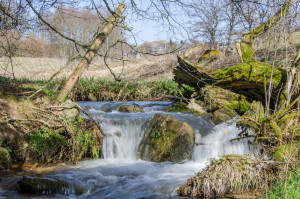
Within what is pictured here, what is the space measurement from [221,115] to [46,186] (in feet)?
18.0

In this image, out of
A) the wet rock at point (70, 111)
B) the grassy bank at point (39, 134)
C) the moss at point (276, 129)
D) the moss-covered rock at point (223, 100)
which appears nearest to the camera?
the moss at point (276, 129)

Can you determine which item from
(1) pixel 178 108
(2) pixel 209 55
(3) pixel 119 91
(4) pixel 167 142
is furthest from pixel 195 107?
(2) pixel 209 55

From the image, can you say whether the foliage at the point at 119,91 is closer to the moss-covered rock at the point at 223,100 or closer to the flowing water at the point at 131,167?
the moss-covered rock at the point at 223,100

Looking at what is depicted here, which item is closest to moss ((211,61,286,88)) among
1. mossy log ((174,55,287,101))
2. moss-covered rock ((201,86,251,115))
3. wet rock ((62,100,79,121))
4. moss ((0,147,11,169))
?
mossy log ((174,55,287,101))

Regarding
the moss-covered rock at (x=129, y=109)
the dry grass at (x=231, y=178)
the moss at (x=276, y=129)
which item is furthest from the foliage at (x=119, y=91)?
the dry grass at (x=231, y=178)

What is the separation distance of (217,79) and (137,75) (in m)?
15.0

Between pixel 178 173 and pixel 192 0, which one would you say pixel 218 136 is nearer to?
pixel 178 173

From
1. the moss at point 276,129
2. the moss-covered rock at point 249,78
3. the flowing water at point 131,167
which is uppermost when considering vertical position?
the moss-covered rock at point 249,78

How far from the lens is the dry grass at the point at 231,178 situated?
4281 millimetres

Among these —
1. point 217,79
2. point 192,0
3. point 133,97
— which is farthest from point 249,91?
point 133,97

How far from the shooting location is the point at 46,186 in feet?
16.4

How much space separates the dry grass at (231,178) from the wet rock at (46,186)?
2090mm

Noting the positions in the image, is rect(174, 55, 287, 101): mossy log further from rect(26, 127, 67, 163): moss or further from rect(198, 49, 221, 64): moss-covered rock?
rect(198, 49, 221, 64): moss-covered rock

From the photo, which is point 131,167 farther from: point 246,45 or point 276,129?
point 246,45
